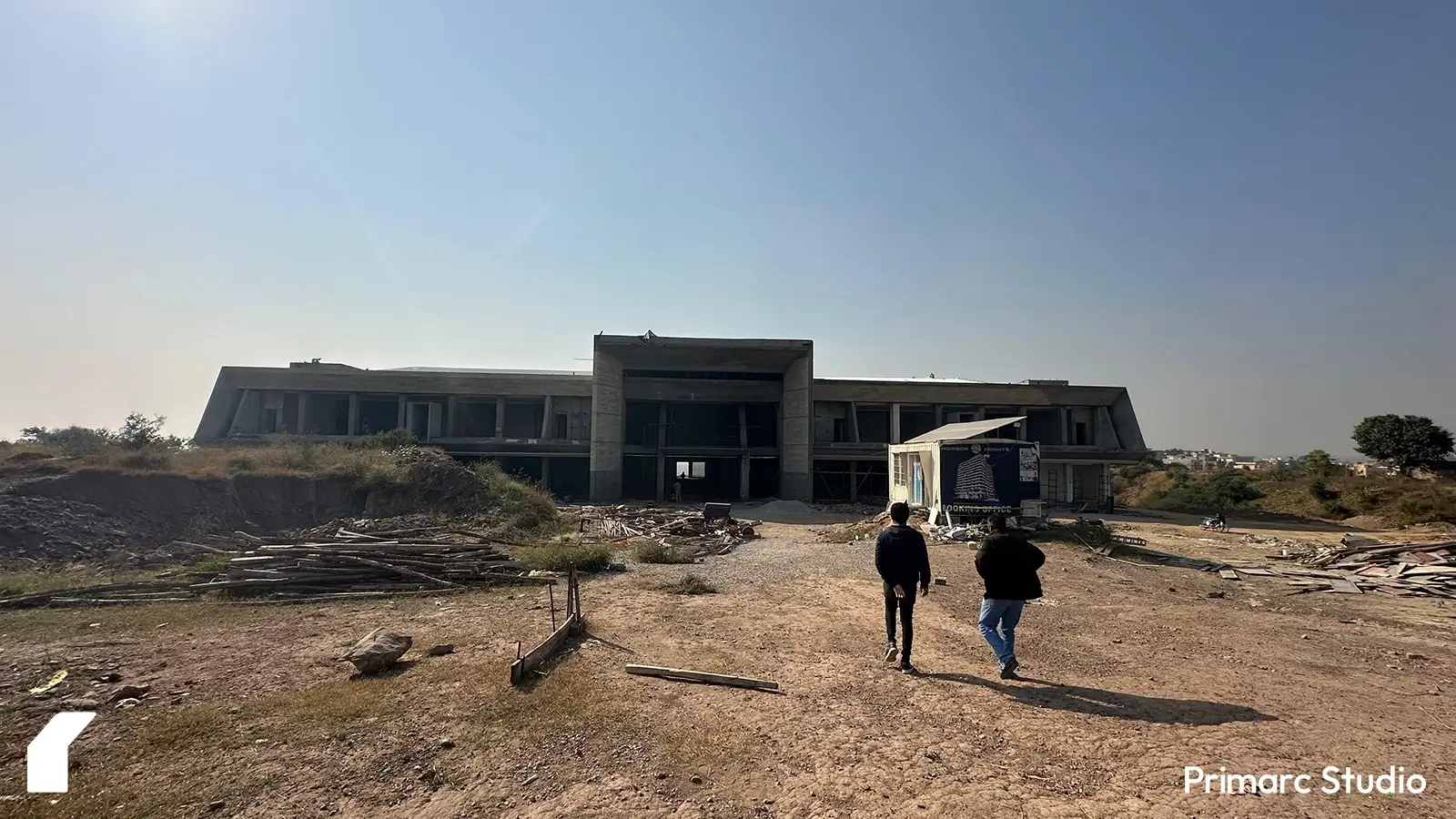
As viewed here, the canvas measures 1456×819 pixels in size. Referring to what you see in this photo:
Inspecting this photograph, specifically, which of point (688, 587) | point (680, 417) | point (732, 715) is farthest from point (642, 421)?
point (732, 715)

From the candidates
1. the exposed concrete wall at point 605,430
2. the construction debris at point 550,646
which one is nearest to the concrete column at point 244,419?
the exposed concrete wall at point 605,430

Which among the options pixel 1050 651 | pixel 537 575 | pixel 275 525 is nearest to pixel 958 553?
pixel 1050 651

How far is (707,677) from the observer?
6.28m

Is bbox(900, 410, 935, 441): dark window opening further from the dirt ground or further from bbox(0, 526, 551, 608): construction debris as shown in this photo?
bbox(0, 526, 551, 608): construction debris

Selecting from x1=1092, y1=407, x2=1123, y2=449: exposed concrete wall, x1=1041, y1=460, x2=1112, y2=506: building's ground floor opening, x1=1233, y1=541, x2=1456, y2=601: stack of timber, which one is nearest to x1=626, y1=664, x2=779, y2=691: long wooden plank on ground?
x1=1233, y1=541, x2=1456, y2=601: stack of timber

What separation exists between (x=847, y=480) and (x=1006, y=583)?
33.2m

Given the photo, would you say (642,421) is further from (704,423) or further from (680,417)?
(704,423)

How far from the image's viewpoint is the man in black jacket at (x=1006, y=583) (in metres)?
6.14

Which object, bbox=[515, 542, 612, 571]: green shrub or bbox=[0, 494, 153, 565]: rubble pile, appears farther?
bbox=[0, 494, 153, 565]: rubble pile

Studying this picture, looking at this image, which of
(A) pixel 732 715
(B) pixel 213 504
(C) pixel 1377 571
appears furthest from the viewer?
(B) pixel 213 504

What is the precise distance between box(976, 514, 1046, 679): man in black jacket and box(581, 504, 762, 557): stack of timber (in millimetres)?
10089

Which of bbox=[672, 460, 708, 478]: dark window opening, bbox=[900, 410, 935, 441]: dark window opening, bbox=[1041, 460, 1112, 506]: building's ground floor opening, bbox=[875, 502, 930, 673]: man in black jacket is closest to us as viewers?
bbox=[875, 502, 930, 673]: man in black jacket

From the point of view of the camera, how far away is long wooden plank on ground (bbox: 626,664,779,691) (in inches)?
240

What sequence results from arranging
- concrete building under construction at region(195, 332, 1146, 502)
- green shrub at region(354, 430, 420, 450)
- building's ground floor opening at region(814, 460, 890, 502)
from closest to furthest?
green shrub at region(354, 430, 420, 450) → concrete building under construction at region(195, 332, 1146, 502) → building's ground floor opening at region(814, 460, 890, 502)
